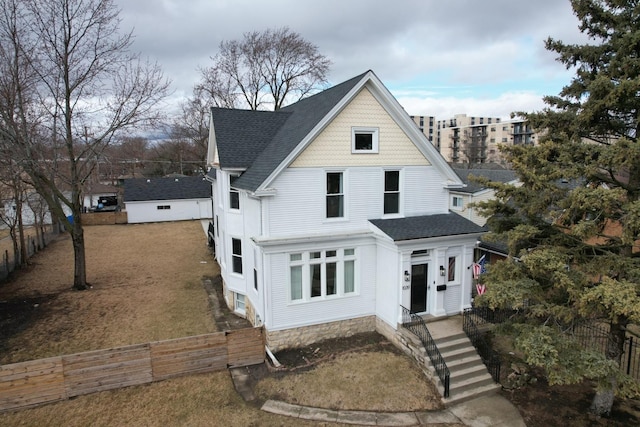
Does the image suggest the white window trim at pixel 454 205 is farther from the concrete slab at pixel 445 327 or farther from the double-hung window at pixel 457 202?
the concrete slab at pixel 445 327

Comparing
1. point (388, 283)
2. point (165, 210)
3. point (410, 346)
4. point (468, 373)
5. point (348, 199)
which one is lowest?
point (468, 373)

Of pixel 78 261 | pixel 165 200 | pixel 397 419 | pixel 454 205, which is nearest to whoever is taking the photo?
pixel 397 419

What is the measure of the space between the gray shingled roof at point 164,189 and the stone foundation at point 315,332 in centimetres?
3256

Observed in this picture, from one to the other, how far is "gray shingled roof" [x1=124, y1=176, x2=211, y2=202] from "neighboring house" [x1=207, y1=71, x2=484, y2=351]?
1168 inches

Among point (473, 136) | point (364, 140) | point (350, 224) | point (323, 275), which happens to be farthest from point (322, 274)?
point (473, 136)

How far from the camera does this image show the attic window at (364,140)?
14.0 m

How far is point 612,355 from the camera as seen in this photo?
9.56 m

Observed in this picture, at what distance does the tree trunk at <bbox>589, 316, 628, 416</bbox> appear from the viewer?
9.23m

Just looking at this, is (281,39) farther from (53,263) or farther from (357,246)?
(357,246)

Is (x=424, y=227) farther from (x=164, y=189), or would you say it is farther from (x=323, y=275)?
(x=164, y=189)

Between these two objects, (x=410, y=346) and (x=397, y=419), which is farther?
(x=410, y=346)

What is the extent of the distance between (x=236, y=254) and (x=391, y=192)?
7098 mm

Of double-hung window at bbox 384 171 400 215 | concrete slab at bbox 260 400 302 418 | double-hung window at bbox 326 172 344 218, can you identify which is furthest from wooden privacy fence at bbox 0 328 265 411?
double-hung window at bbox 384 171 400 215

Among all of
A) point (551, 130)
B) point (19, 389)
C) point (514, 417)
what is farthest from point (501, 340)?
point (19, 389)
